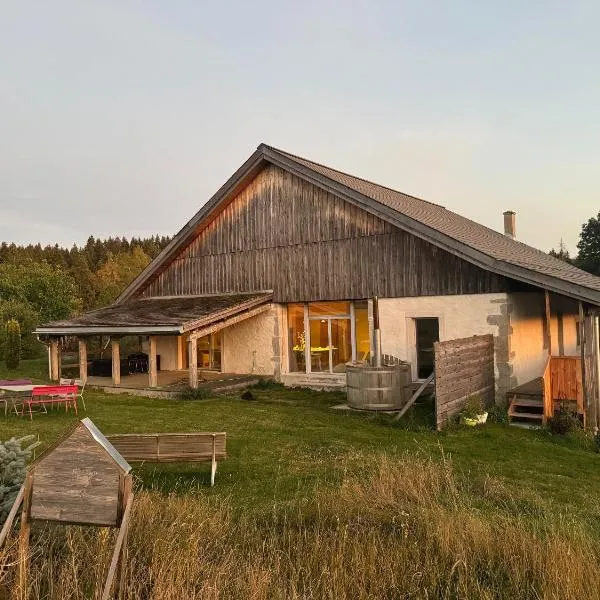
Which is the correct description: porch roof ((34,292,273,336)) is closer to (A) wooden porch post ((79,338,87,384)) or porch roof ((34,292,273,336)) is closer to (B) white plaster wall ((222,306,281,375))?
(A) wooden porch post ((79,338,87,384))

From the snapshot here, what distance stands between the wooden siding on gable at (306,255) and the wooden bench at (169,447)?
→ 29.9ft

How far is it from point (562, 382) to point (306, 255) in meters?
8.68

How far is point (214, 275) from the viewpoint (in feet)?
66.3

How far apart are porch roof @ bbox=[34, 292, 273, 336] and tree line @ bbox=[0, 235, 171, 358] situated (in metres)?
9.99

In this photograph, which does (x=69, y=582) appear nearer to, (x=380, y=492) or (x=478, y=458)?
(x=380, y=492)

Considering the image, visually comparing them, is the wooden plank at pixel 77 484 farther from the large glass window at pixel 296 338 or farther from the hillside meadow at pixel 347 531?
the large glass window at pixel 296 338

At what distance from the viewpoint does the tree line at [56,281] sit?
3150cm

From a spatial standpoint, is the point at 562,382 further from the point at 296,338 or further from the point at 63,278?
the point at 63,278

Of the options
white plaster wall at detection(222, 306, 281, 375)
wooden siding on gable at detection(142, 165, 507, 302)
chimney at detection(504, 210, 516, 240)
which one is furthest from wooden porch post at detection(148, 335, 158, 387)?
chimney at detection(504, 210, 516, 240)

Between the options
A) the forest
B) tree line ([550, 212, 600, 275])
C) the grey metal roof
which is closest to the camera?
the grey metal roof

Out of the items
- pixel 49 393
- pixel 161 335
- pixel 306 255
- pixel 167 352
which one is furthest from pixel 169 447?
pixel 167 352

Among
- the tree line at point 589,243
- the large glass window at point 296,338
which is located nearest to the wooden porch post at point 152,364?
the large glass window at point 296,338

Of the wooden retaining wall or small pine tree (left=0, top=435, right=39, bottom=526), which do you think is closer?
small pine tree (left=0, top=435, right=39, bottom=526)

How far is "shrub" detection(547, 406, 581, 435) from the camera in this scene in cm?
1144
